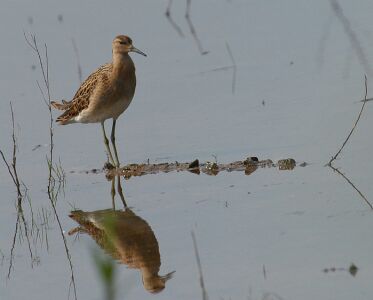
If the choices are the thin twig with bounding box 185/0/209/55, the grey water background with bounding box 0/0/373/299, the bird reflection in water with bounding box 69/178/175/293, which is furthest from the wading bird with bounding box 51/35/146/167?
the bird reflection in water with bounding box 69/178/175/293

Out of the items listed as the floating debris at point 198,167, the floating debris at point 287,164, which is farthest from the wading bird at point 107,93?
the floating debris at point 287,164

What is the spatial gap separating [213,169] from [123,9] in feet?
18.9

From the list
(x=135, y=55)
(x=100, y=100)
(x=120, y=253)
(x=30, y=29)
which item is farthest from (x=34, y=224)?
(x=30, y=29)

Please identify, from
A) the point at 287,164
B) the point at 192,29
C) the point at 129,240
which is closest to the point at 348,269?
the point at 129,240

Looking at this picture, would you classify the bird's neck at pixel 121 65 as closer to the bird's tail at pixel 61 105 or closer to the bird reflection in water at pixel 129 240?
the bird's tail at pixel 61 105

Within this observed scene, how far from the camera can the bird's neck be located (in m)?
12.6

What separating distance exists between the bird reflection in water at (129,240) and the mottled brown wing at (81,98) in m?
2.49

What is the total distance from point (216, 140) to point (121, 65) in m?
1.40

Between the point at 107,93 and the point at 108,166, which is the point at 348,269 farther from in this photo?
the point at 107,93

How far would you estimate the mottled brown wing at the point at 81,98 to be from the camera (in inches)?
498

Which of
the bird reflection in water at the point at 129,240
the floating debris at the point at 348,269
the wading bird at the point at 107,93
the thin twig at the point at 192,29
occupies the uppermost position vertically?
the thin twig at the point at 192,29

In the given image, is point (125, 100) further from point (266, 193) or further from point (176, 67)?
point (266, 193)

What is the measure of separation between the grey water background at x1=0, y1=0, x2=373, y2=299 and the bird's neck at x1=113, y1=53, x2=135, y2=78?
0.49 meters

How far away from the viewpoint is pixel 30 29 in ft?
51.6
